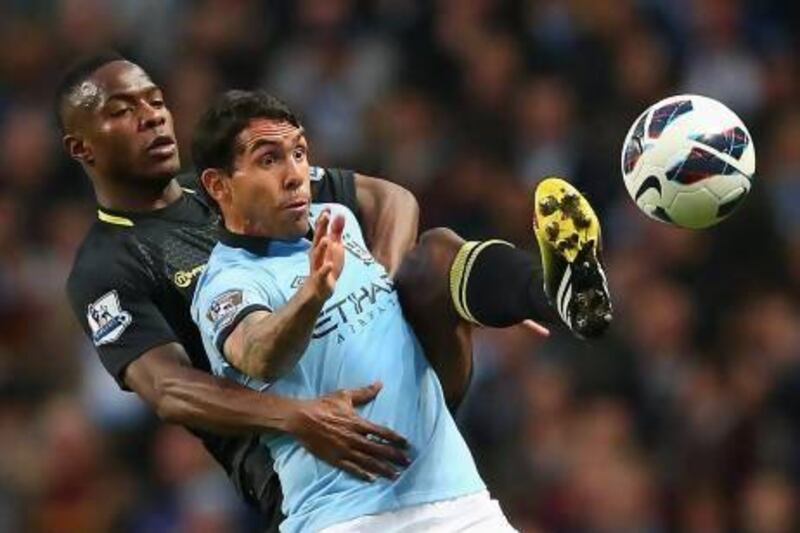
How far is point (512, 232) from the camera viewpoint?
33.9 ft

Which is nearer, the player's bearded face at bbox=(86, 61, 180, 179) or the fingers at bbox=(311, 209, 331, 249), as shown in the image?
the fingers at bbox=(311, 209, 331, 249)

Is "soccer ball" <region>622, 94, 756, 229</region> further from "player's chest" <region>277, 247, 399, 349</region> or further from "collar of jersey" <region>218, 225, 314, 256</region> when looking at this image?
"collar of jersey" <region>218, 225, 314, 256</region>

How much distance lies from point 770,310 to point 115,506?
10.0 feet

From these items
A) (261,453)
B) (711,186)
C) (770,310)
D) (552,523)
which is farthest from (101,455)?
(711,186)

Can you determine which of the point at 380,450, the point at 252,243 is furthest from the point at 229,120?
the point at 380,450

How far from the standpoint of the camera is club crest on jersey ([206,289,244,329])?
17.9 ft

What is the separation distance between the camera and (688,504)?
9273mm

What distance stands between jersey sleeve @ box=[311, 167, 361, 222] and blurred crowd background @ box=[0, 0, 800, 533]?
317 cm

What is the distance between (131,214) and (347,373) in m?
1.00

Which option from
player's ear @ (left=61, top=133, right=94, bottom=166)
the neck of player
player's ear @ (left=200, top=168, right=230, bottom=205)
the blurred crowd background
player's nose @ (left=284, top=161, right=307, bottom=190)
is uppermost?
player's nose @ (left=284, top=161, right=307, bottom=190)

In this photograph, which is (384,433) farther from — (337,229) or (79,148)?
(79,148)

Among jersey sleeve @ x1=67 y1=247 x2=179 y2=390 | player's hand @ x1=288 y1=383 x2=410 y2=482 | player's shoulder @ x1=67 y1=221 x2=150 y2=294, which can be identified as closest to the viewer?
player's hand @ x1=288 y1=383 x2=410 y2=482

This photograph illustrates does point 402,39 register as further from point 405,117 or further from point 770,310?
point 770,310

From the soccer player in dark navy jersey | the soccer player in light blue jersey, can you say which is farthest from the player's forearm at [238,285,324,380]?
the soccer player in dark navy jersey
